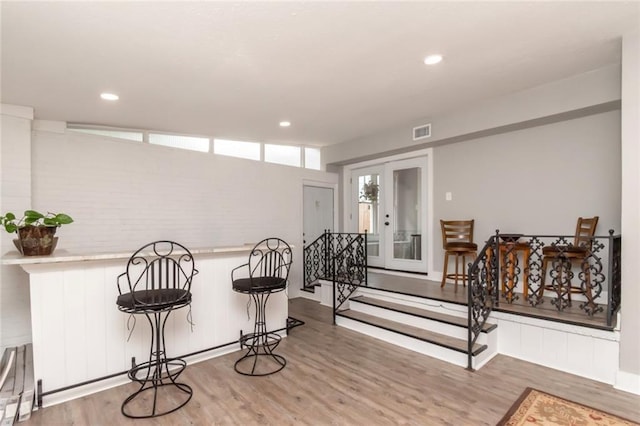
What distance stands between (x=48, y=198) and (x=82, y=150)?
69cm

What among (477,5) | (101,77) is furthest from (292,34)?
(101,77)

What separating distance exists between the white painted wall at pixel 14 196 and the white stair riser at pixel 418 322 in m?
3.87

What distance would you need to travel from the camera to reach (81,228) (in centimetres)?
399

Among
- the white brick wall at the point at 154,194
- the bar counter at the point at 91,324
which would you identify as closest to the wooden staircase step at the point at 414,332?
the bar counter at the point at 91,324

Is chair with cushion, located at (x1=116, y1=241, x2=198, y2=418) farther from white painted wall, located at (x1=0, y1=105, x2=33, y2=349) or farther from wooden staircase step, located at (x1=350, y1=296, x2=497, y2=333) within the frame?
wooden staircase step, located at (x1=350, y1=296, x2=497, y2=333)

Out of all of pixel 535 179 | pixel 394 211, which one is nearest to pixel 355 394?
pixel 535 179

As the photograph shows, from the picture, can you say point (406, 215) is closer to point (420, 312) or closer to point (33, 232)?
point (420, 312)

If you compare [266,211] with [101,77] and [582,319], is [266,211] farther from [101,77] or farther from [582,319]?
[582,319]

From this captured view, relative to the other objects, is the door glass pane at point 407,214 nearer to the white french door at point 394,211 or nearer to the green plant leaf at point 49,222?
the white french door at point 394,211

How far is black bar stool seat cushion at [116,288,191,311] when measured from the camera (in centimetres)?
233

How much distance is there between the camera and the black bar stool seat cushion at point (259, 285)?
2.99 m

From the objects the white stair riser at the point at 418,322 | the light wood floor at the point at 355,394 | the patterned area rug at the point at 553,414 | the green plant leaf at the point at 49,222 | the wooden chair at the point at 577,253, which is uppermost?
the green plant leaf at the point at 49,222

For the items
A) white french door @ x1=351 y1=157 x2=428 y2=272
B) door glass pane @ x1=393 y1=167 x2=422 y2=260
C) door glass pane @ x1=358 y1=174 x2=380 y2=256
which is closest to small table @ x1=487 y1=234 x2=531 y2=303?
white french door @ x1=351 y1=157 x2=428 y2=272

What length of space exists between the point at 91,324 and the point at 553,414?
3572mm
